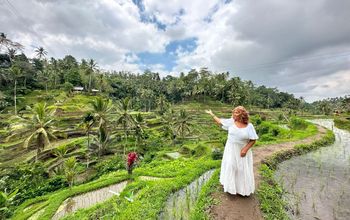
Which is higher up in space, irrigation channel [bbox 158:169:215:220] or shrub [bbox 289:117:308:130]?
shrub [bbox 289:117:308:130]

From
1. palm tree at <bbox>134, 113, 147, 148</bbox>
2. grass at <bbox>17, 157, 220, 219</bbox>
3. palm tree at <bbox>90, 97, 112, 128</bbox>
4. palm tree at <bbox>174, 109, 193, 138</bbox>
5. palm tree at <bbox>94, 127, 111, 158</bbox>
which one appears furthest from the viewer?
palm tree at <bbox>174, 109, 193, 138</bbox>

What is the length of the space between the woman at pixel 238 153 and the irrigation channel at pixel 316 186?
4.49 ft

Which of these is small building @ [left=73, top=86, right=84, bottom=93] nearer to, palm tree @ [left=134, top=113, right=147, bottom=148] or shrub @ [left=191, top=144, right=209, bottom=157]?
palm tree @ [left=134, top=113, right=147, bottom=148]

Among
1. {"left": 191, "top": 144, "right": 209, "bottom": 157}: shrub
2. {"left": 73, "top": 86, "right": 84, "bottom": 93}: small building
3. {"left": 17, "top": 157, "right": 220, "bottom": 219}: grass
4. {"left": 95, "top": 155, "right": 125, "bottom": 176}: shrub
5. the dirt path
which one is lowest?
{"left": 95, "top": 155, "right": 125, "bottom": 176}: shrub

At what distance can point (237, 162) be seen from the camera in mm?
5648

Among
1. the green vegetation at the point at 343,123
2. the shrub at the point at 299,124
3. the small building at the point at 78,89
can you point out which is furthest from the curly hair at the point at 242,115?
the small building at the point at 78,89

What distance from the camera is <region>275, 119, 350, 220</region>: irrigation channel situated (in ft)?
19.2

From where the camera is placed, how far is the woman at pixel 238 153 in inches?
210

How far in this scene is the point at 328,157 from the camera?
1234 centimetres

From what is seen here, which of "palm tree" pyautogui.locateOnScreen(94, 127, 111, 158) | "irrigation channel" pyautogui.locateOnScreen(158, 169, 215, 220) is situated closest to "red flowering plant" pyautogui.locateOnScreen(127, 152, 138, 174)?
"irrigation channel" pyautogui.locateOnScreen(158, 169, 215, 220)

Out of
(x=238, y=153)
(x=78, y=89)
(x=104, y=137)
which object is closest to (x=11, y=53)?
(x=78, y=89)

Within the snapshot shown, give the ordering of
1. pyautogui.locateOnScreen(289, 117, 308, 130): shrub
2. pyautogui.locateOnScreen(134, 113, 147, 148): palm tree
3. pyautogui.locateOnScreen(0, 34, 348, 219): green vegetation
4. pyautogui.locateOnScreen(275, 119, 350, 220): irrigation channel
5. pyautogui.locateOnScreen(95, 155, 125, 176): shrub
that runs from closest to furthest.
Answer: pyautogui.locateOnScreen(275, 119, 350, 220): irrigation channel → pyautogui.locateOnScreen(0, 34, 348, 219): green vegetation → pyautogui.locateOnScreen(95, 155, 125, 176): shrub → pyautogui.locateOnScreen(289, 117, 308, 130): shrub → pyautogui.locateOnScreen(134, 113, 147, 148): palm tree

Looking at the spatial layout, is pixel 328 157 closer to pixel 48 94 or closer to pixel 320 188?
pixel 320 188

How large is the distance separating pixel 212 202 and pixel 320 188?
3.97 metres
